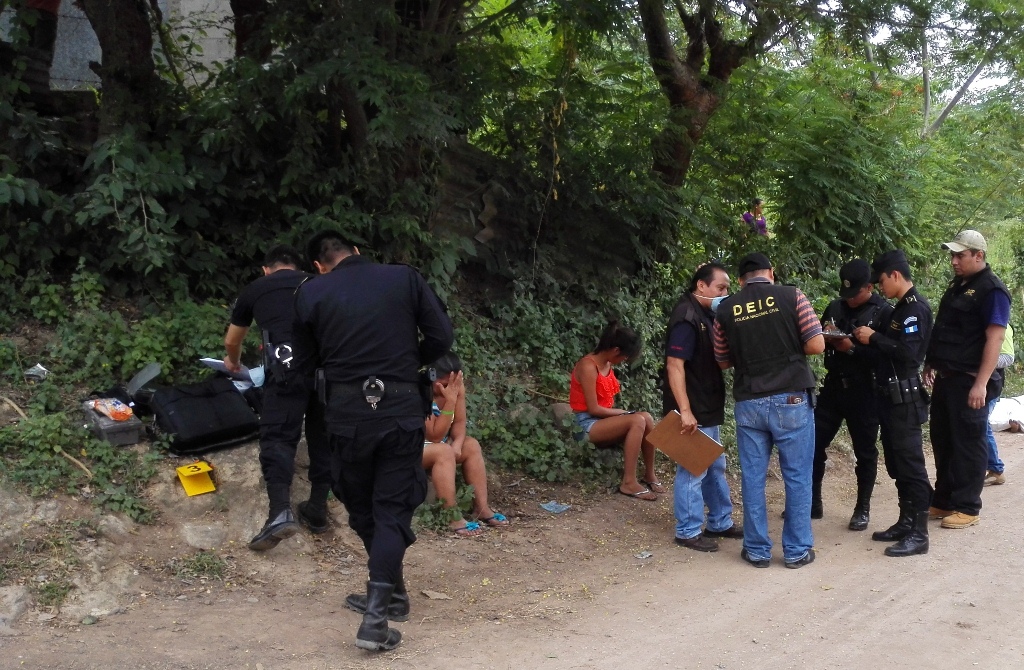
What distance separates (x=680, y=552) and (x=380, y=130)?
3554mm

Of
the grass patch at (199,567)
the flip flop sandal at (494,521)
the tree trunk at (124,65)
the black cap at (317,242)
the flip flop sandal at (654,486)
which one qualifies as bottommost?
the grass patch at (199,567)

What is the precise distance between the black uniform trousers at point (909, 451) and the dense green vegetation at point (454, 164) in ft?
7.44

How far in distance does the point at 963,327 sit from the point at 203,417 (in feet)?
17.1

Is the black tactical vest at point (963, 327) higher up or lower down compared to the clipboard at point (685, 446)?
higher up

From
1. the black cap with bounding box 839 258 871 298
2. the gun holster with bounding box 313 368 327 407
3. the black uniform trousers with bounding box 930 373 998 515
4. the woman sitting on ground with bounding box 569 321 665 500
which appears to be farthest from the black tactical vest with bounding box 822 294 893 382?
the gun holster with bounding box 313 368 327 407

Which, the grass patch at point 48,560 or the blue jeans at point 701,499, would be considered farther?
the blue jeans at point 701,499

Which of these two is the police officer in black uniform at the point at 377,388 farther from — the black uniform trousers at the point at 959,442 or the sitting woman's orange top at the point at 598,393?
the black uniform trousers at the point at 959,442

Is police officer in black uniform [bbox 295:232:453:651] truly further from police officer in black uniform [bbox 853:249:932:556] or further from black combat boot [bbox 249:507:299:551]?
police officer in black uniform [bbox 853:249:932:556]

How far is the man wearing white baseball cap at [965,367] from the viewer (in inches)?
262

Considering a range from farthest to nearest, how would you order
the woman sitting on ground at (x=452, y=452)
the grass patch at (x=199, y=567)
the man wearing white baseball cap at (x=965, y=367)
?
the man wearing white baseball cap at (x=965, y=367), the woman sitting on ground at (x=452, y=452), the grass patch at (x=199, y=567)

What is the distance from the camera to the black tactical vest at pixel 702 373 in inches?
253

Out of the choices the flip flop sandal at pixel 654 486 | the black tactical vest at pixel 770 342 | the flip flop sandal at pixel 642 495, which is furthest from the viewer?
the flip flop sandal at pixel 654 486

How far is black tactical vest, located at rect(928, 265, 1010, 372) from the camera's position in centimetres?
671

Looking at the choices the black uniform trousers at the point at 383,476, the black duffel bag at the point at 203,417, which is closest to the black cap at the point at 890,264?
the black uniform trousers at the point at 383,476
